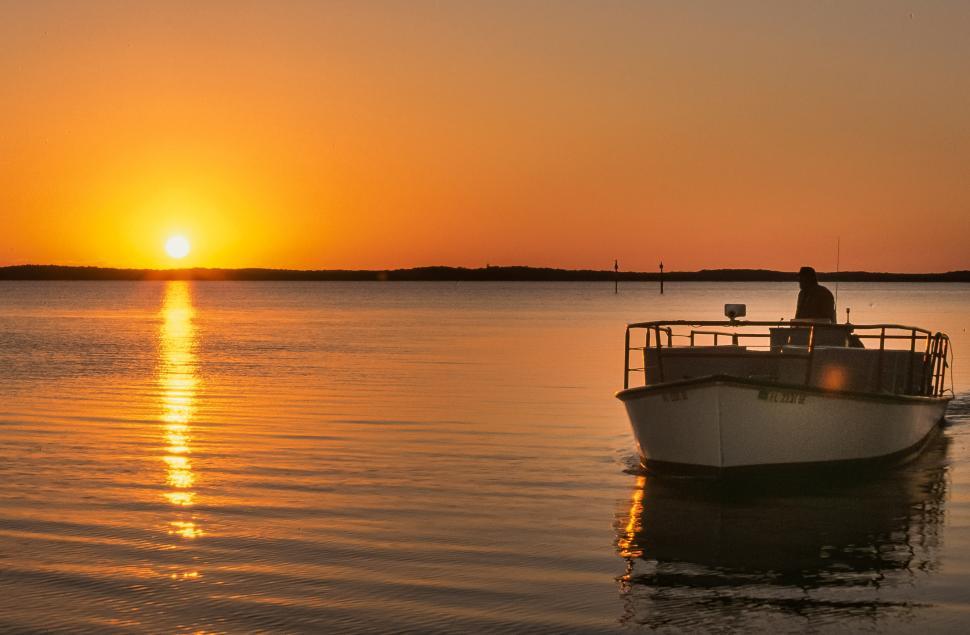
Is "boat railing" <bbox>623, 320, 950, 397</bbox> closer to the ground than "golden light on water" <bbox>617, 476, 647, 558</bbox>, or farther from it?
farther from it

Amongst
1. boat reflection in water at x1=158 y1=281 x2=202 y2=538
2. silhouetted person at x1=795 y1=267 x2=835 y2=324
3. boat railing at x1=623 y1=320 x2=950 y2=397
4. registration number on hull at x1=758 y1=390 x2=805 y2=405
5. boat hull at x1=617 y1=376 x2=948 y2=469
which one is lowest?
boat reflection in water at x1=158 y1=281 x2=202 y2=538

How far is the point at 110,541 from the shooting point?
42.6 feet

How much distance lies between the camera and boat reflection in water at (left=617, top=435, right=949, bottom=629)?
1059 cm

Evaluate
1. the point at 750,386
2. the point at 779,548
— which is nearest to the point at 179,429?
the point at 750,386

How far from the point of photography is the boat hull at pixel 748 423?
16203 millimetres

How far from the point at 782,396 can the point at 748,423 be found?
54cm

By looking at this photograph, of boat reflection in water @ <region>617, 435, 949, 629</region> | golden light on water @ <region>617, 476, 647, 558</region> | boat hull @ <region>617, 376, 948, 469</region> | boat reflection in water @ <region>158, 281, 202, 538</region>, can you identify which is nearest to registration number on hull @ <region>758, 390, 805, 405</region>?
boat hull @ <region>617, 376, 948, 469</region>

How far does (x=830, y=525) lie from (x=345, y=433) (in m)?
10.3

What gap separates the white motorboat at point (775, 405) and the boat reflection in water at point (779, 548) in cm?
40

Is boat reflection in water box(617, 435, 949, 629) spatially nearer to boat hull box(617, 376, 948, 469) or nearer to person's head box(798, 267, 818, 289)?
boat hull box(617, 376, 948, 469)

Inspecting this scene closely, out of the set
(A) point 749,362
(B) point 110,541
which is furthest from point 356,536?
(A) point 749,362

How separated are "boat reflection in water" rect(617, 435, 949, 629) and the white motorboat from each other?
15.7 inches

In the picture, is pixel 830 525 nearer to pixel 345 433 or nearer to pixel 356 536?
pixel 356 536

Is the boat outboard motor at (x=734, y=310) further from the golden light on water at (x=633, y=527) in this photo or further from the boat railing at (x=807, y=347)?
the golden light on water at (x=633, y=527)
